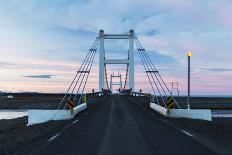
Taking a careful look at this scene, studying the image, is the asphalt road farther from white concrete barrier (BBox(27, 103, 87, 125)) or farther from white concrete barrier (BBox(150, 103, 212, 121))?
white concrete barrier (BBox(150, 103, 212, 121))

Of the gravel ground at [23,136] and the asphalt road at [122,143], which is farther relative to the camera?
the gravel ground at [23,136]

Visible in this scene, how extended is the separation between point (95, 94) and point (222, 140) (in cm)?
5745

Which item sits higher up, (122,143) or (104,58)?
(104,58)

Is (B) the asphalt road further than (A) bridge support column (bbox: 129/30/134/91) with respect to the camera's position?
No

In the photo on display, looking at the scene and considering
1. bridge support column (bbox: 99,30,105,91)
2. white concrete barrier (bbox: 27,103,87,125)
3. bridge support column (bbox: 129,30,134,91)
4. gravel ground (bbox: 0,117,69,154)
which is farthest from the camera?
bridge support column (bbox: 99,30,105,91)

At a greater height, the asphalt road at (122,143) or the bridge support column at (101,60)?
the bridge support column at (101,60)

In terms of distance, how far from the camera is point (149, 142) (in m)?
13.9

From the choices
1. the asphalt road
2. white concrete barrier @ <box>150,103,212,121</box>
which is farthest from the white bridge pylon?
the asphalt road

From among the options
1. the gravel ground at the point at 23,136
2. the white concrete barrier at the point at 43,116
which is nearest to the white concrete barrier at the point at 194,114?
the white concrete barrier at the point at 43,116

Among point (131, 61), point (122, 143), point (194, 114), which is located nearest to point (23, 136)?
point (122, 143)

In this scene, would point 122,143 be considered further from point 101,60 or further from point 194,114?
point 101,60

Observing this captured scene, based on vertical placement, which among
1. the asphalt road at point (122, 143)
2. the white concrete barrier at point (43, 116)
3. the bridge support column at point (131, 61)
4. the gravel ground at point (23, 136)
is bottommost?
the gravel ground at point (23, 136)

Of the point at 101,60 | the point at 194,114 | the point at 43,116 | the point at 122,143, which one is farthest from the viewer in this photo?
the point at 101,60

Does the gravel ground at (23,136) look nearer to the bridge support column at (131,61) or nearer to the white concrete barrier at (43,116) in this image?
the white concrete barrier at (43,116)
